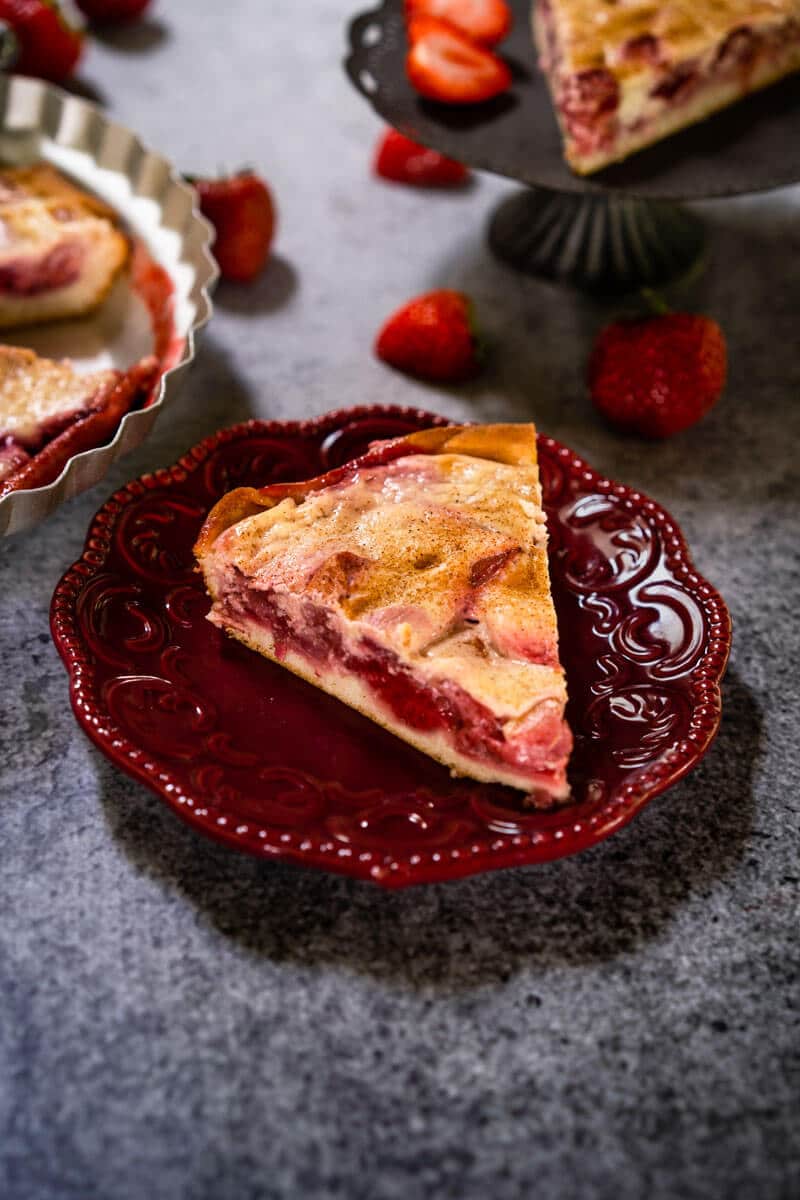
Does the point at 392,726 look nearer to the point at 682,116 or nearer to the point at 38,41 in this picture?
the point at 682,116

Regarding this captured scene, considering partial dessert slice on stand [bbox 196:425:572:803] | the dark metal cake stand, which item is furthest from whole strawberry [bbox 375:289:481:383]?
Result: partial dessert slice on stand [bbox 196:425:572:803]

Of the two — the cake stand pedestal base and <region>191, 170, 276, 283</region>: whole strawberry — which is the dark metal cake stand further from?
<region>191, 170, 276, 283</region>: whole strawberry

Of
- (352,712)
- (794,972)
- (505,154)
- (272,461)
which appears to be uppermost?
(505,154)

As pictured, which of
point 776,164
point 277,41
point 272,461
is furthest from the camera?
point 277,41

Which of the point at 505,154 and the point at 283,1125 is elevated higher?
the point at 505,154

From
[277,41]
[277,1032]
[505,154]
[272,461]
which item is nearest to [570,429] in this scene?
[505,154]

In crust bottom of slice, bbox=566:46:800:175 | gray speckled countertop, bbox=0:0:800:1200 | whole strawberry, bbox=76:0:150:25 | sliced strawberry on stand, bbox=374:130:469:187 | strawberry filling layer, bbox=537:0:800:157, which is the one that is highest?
strawberry filling layer, bbox=537:0:800:157

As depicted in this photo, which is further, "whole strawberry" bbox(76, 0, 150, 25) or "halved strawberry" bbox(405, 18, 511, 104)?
"whole strawberry" bbox(76, 0, 150, 25)

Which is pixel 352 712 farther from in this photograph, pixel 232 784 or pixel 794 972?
pixel 794 972
